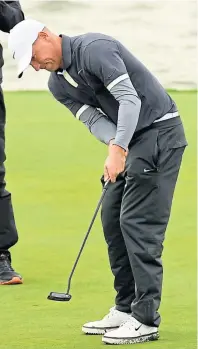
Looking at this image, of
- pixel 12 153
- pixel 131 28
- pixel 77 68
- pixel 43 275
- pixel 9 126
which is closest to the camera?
pixel 77 68

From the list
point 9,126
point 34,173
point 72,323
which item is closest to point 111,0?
point 9,126

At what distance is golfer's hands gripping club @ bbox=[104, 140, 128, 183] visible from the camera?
13.2 feet

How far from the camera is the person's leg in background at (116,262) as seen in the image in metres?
4.28

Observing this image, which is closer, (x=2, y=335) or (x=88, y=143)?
(x=2, y=335)

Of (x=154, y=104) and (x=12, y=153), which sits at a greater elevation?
(x=154, y=104)

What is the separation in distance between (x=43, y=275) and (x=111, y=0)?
19.7 ft

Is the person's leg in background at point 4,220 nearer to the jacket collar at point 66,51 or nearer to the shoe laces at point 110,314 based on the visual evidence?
the shoe laces at point 110,314

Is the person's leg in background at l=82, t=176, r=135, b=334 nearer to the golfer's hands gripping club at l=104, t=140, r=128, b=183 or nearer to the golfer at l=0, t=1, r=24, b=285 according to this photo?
the golfer's hands gripping club at l=104, t=140, r=128, b=183

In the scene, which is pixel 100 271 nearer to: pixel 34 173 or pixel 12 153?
pixel 34 173

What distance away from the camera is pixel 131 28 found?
11102 millimetres

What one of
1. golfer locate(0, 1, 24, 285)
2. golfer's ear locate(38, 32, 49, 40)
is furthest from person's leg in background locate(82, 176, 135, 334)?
golfer locate(0, 1, 24, 285)

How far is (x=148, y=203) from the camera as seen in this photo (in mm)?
4156

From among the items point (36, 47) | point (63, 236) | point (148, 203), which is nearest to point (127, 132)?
point (148, 203)

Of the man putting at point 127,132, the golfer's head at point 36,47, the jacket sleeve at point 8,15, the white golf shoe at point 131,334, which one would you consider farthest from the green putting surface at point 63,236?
the jacket sleeve at point 8,15
